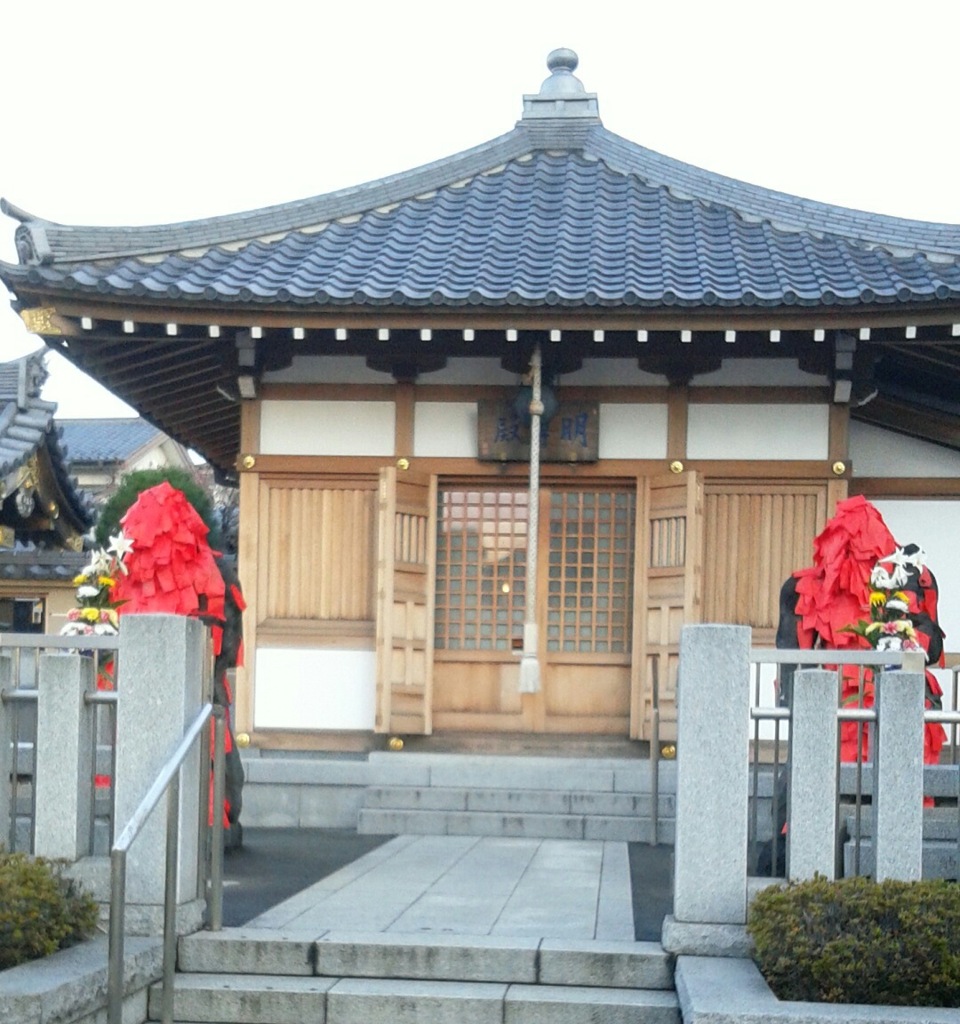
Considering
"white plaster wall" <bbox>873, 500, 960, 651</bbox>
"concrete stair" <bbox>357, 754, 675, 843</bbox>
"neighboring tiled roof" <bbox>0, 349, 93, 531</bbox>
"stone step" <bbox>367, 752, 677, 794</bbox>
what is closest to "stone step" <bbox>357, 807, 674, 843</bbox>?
"concrete stair" <bbox>357, 754, 675, 843</bbox>

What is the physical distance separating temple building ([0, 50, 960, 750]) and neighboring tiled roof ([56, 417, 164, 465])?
2802cm

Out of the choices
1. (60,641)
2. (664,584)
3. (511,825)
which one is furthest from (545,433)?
(60,641)

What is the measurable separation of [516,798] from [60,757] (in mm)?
4828

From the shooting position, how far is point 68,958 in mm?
6016

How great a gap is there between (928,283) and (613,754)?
4422 millimetres

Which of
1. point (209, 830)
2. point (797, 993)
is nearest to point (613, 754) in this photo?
point (209, 830)

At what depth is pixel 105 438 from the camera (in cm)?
4209

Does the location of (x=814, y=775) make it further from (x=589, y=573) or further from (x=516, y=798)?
(x=589, y=573)

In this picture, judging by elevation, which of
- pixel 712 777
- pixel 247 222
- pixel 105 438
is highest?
pixel 105 438

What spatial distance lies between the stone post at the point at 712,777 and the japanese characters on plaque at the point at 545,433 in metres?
5.70

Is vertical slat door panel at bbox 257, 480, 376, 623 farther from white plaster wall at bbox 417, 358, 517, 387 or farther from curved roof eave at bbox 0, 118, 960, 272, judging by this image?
curved roof eave at bbox 0, 118, 960, 272

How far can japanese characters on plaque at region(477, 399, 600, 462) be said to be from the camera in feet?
39.5

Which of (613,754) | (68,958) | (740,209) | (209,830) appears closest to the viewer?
(68,958)

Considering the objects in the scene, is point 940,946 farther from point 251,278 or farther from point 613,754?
point 251,278
